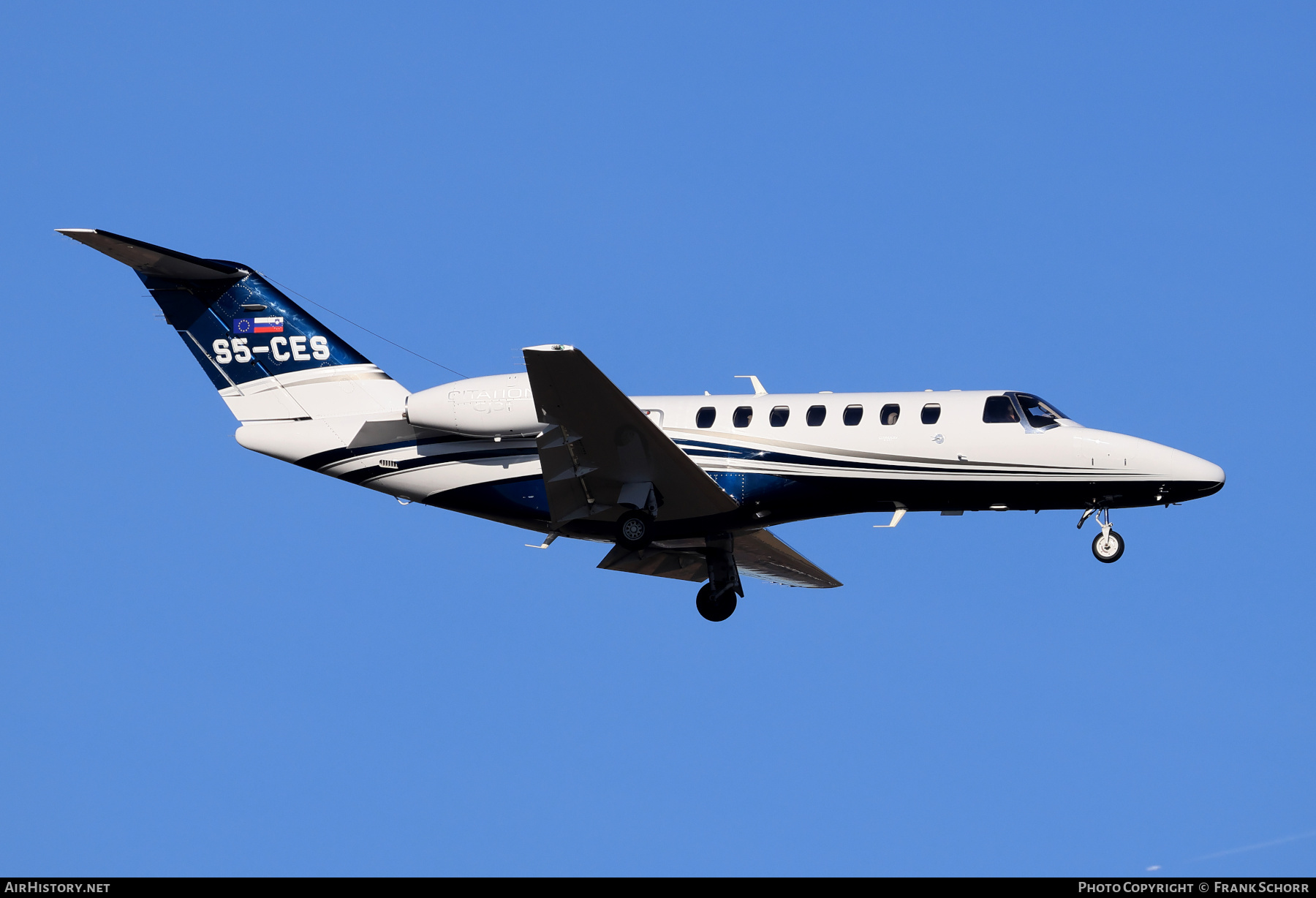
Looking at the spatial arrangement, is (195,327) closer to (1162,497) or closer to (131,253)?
(131,253)

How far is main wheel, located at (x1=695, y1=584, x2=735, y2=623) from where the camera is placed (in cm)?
2358

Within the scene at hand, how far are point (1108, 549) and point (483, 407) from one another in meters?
9.99

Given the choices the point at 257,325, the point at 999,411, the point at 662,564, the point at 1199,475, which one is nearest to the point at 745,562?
the point at 662,564

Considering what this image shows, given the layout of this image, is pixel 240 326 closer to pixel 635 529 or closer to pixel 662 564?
pixel 635 529

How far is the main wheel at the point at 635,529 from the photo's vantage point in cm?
2119

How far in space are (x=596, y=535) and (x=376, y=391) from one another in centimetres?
470

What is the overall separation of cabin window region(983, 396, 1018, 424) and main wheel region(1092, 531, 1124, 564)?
2.33 metres

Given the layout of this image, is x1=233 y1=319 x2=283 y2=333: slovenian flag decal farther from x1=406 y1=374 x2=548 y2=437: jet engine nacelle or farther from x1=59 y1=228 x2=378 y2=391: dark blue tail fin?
x1=406 y1=374 x2=548 y2=437: jet engine nacelle

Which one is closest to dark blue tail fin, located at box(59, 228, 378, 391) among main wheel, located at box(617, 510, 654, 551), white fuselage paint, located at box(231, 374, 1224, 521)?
white fuselage paint, located at box(231, 374, 1224, 521)

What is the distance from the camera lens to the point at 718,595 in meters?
23.5

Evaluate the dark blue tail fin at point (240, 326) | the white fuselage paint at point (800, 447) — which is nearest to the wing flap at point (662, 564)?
the white fuselage paint at point (800, 447)

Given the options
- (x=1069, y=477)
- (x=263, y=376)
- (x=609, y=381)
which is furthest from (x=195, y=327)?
(x=1069, y=477)

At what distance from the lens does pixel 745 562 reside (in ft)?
82.5
